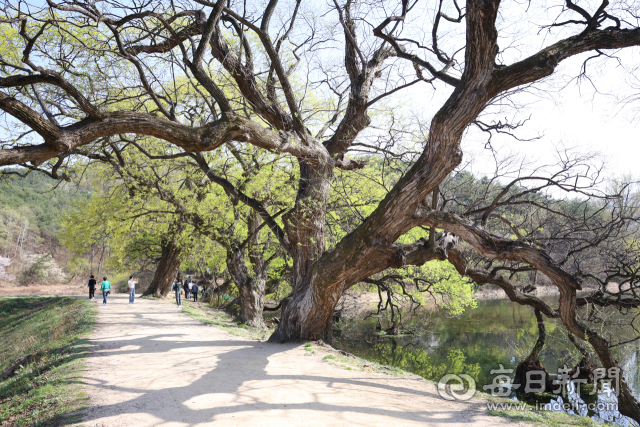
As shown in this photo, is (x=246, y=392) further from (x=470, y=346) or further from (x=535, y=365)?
(x=470, y=346)

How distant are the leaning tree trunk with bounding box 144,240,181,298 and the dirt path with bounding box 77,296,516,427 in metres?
13.2

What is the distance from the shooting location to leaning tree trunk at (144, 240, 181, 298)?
2153 centimetres

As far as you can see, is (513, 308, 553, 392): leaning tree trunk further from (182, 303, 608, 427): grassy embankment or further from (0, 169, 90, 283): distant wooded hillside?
(0, 169, 90, 283): distant wooded hillside

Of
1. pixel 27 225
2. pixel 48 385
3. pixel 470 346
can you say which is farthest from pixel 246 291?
pixel 27 225

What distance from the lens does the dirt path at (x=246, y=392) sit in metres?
4.53

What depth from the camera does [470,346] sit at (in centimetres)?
1648

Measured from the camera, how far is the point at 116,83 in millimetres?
10047

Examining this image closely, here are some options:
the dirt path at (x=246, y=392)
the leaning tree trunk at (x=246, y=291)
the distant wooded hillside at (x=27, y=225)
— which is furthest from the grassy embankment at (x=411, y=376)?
the distant wooded hillside at (x=27, y=225)

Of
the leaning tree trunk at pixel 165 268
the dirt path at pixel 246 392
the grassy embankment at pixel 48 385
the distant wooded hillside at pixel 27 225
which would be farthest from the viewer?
the distant wooded hillside at pixel 27 225

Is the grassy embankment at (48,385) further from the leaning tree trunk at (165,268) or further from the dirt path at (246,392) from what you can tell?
the leaning tree trunk at (165,268)

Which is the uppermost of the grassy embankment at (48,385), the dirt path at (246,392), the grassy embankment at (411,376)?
the grassy embankment at (411,376)

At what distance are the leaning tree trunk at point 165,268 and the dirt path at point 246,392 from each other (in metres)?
13.2

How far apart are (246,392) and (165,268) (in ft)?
60.2

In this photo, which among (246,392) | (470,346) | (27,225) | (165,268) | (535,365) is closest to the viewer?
(246,392)
